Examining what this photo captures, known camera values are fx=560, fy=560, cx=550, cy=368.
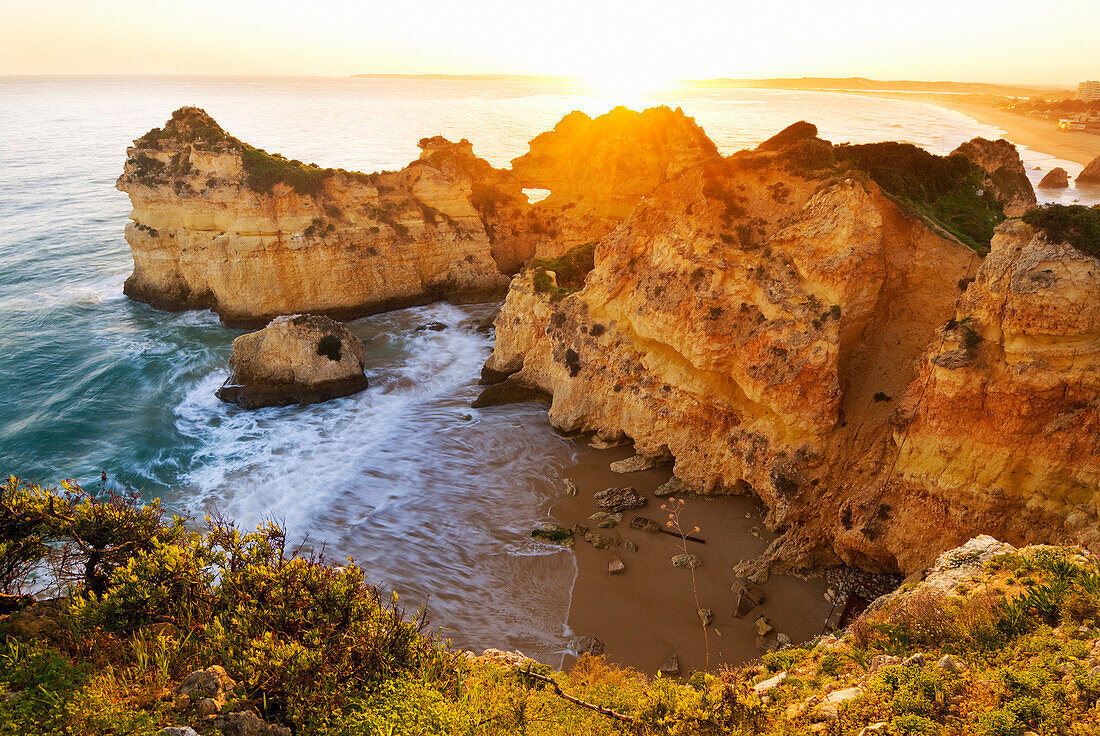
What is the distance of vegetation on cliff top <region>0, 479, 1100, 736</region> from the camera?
7066 mm

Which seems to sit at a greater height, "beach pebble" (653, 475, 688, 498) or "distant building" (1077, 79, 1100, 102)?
"distant building" (1077, 79, 1100, 102)

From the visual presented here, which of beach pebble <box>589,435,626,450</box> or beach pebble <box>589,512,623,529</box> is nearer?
beach pebble <box>589,512,623,529</box>

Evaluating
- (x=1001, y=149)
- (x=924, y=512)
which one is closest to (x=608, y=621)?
(x=924, y=512)

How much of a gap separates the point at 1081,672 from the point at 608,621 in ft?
33.4

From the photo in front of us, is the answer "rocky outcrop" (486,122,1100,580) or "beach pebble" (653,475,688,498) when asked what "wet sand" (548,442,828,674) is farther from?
"rocky outcrop" (486,122,1100,580)

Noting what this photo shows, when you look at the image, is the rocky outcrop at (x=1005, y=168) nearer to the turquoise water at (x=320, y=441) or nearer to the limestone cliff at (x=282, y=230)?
the turquoise water at (x=320, y=441)

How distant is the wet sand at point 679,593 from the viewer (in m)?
14.1

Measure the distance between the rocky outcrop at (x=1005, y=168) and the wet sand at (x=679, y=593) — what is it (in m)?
22.3

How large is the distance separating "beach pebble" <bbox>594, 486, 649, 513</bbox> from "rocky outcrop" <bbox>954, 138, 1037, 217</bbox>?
79.2ft

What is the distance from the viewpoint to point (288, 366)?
2692 cm

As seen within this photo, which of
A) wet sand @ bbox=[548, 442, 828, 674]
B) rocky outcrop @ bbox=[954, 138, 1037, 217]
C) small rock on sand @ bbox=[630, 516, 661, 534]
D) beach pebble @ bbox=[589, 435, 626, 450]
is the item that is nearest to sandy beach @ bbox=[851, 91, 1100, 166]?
rocky outcrop @ bbox=[954, 138, 1037, 217]

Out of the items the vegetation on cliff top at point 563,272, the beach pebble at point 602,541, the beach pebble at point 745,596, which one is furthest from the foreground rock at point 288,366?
the beach pebble at point 745,596

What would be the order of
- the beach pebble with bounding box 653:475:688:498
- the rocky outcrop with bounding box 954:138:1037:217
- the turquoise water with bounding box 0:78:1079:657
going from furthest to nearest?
the rocky outcrop with bounding box 954:138:1037:217 → the beach pebble with bounding box 653:475:688:498 → the turquoise water with bounding box 0:78:1079:657

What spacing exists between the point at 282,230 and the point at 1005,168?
39506 mm
